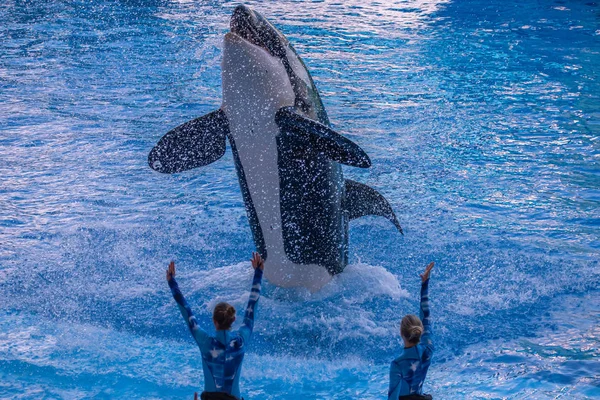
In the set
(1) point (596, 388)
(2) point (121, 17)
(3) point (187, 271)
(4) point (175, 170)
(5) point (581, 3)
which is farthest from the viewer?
(5) point (581, 3)

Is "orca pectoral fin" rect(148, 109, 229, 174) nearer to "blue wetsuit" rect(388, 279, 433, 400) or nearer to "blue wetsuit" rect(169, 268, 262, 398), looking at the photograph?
"blue wetsuit" rect(169, 268, 262, 398)

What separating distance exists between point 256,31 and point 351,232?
3327mm

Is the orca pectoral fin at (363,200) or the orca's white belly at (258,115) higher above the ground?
the orca's white belly at (258,115)

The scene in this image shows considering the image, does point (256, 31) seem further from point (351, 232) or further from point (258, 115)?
point (351, 232)

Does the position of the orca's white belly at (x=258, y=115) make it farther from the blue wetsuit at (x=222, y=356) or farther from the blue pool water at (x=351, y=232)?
the blue wetsuit at (x=222, y=356)

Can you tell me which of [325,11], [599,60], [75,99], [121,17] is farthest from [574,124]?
[121,17]

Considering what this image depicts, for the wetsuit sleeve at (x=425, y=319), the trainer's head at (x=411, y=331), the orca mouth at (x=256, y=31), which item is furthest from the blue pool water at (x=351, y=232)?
the orca mouth at (x=256, y=31)

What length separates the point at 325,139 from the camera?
20.3 ft

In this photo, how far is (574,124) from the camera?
→ 12906mm

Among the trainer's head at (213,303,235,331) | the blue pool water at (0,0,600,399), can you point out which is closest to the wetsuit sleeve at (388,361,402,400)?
the trainer's head at (213,303,235,331)

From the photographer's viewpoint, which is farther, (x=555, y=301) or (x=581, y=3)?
(x=581, y=3)

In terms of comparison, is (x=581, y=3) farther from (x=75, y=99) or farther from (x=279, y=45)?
(x=279, y=45)

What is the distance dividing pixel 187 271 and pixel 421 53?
12200mm

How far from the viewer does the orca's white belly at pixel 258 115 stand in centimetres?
641
